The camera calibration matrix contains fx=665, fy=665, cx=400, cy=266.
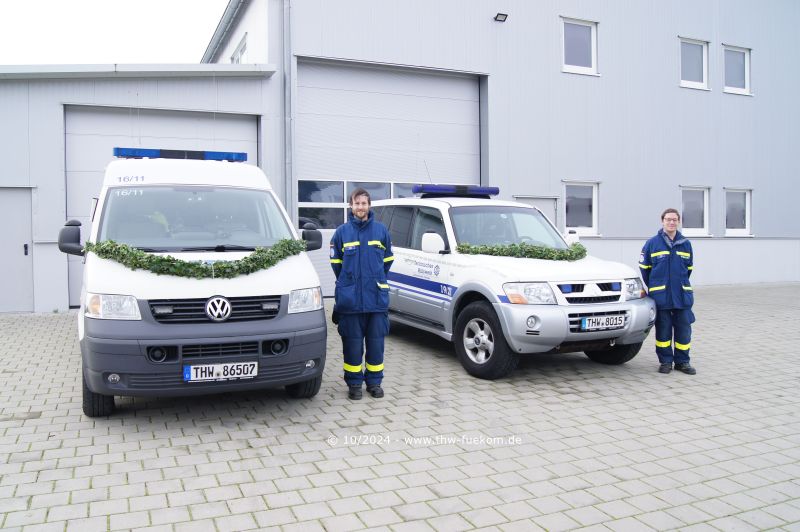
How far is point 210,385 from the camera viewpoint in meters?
4.95

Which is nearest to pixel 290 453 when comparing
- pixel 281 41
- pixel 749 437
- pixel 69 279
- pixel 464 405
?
pixel 464 405

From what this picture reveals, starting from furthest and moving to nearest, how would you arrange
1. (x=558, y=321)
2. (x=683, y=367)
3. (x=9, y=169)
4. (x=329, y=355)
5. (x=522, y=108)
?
(x=522, y=108), (x=9, y=169), (x=329, y=355), (x=683, y=367), (x=558, y=321)

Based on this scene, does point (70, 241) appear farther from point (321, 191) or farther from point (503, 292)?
point (321, 191)

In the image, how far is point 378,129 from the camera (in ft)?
44.8

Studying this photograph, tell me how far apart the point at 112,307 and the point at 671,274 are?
551cm

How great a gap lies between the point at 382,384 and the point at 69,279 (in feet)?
23.6

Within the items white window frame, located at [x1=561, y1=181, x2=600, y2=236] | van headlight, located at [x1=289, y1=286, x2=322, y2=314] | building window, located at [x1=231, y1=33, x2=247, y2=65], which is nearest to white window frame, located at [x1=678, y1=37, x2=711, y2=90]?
white window frame, located at [x1=561, y1=181, x2=600, y2=236]

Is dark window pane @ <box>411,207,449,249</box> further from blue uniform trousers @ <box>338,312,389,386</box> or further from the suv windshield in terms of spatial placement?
blue uniform trousers @ <box>338,312,389,386</box>

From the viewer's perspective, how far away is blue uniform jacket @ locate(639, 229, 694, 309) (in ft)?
23.3

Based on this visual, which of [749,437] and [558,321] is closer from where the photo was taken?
[749,437]

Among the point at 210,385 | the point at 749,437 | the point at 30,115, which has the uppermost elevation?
the point at 30,115

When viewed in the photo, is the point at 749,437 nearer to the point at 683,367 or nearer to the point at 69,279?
the point at 683,367

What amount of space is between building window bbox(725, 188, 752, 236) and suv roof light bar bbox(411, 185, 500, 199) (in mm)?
11555

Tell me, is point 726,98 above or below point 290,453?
above
